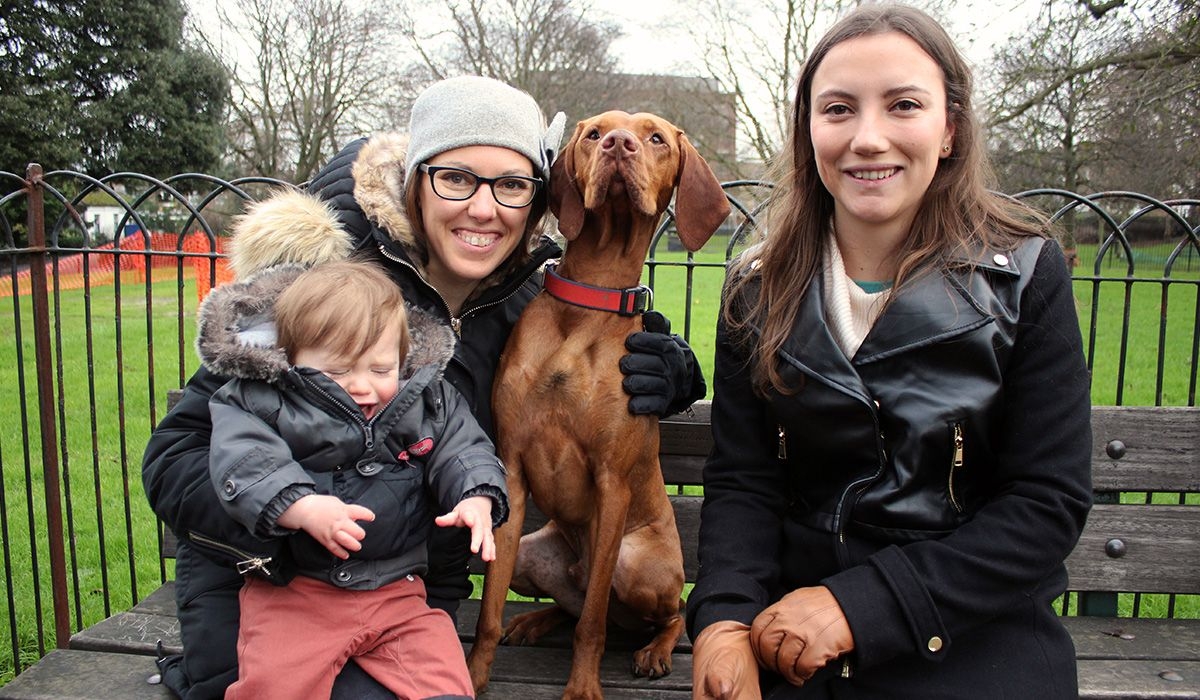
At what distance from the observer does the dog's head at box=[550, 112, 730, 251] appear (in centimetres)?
235

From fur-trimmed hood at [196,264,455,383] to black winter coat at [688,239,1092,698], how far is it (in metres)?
0.88

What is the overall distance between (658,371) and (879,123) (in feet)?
2.95

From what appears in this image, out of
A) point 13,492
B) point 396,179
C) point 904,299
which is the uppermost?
point 396,179

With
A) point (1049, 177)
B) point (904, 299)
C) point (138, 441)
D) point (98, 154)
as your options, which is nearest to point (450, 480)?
point (904, 299)

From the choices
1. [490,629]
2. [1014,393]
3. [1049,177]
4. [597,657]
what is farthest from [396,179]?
[1049,177]

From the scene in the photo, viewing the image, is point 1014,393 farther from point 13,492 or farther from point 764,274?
point 13,492

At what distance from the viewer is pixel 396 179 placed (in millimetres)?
2445

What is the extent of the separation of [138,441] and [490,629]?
4.61 metres

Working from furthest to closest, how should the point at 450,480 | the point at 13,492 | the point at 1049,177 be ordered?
the point at 1049,177 < the point at 13,492 < the point at 450,480

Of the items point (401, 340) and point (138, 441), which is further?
point (138, 441)

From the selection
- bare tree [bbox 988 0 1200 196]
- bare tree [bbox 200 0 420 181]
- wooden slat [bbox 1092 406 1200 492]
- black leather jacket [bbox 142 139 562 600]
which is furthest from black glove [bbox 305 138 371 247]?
bare tree [bbox 200 0 420 181]

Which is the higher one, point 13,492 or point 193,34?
point 193,34

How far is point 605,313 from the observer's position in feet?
8.08

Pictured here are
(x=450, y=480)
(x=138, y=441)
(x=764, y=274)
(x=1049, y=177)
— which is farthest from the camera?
(x=1049, y=177)
